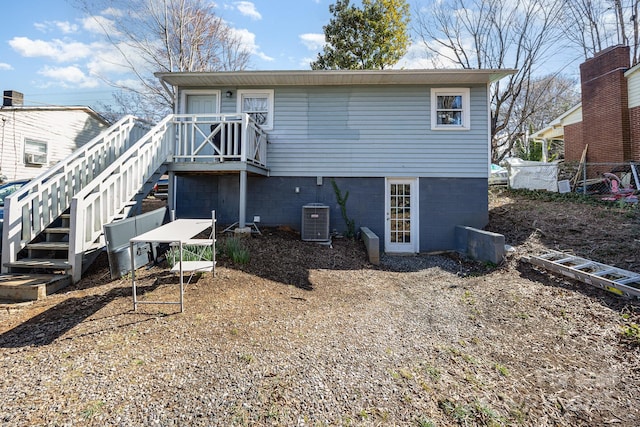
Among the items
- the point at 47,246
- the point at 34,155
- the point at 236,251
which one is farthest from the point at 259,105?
the point at 34,155

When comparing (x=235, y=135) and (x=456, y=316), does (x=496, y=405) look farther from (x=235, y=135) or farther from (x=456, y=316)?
(x=235, y=135)

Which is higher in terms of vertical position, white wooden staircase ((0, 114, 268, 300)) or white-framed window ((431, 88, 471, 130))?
white-framed window ((431, 88, 471, 130))

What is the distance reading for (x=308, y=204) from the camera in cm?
787

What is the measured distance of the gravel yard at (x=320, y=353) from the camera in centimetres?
209

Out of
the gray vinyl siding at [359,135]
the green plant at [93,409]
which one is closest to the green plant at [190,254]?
the green plant at [93,409]

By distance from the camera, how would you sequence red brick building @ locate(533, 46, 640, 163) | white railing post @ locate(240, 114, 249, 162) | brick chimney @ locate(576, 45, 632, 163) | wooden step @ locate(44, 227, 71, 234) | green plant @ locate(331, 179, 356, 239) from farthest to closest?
brick chimney @ locate(576, 45, 632, 163) < red brick building @ locate(533, 46, 640, 163) < green plant @ locate(331, 179, 356, 239) < white railing post @ locate(240, 114, 249, 162) < wooden step @ locate(44, 227, 71, 234)

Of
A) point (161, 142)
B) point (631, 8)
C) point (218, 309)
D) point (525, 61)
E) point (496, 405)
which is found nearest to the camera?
point (496, 405)

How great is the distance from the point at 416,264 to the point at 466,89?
4799 mm

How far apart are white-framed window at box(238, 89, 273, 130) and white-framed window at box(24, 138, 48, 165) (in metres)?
10.1

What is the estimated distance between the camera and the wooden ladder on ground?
3996mm

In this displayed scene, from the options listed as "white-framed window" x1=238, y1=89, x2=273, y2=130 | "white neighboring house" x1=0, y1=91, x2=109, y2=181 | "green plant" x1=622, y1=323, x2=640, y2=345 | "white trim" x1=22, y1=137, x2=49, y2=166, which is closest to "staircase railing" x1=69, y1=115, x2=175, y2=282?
"white-framed window" x1=238, y1=89, x2=273, y2=130

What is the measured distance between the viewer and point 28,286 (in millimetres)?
3889

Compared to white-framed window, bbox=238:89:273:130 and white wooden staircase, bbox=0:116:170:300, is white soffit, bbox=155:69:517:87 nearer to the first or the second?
white-framed window, bbox=238:89:273:130

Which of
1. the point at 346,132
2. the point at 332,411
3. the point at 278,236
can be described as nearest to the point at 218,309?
the point at 332,411
